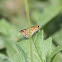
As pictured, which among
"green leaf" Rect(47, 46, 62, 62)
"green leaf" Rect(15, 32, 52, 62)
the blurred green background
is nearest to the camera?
"green leaf" Rect(47, 46, 62, 62)

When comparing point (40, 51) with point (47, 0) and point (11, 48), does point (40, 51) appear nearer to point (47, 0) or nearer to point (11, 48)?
point (11, 48)

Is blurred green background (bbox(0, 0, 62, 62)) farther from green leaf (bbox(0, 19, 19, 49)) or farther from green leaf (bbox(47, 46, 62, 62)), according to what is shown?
green leaf (bbox(47, 46, 62, 62))

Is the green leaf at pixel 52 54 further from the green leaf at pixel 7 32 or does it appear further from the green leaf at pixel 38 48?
the green leaf at pixel 7 32

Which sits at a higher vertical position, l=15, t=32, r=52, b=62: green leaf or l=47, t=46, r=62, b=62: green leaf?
l=15, t=32, r=52, b=62: green leaf

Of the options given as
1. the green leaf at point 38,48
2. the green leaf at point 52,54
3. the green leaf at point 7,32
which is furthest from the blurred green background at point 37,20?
the green leaf at point 52,54

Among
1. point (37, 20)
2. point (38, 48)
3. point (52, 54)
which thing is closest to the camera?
point (52, 54)

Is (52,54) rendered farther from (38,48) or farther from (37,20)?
(37,20)

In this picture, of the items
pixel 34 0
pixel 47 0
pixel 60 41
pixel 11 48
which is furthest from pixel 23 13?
pixel 11 48

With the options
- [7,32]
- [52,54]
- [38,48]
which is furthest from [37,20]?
[52,54]

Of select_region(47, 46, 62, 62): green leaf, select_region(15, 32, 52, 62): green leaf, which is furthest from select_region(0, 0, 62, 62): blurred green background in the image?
select_region(47, 46, 62, 62): green leaf
